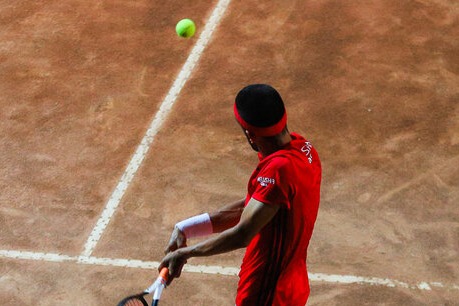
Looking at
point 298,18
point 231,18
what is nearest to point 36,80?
point 231,18

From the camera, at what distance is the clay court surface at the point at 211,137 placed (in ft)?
23.6

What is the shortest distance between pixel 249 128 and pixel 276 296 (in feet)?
3.62

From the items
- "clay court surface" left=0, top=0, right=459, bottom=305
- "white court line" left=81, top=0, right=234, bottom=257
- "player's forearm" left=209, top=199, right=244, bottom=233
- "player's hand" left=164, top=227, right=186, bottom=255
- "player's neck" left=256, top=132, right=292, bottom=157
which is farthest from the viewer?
"white court line" left=81, top=0, right=234, bottom=257

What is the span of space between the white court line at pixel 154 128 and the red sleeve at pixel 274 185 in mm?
3085

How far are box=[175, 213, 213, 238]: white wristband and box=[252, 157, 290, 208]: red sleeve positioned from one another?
2.26ft

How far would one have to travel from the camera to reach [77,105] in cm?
925

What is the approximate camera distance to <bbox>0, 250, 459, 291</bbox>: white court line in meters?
7.02

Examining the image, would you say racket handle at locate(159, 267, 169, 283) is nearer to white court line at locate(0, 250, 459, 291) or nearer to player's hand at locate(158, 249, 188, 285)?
player's hand at locate(158, 249, 188, 285)

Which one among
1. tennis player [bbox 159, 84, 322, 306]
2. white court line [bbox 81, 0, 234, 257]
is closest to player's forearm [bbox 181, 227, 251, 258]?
tennis player [bbox 159, 84, 322, 306]

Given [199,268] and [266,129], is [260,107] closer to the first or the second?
[266,129]

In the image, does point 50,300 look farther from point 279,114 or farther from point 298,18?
point 298,18

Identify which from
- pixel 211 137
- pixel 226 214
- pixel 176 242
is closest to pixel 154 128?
pixel 211 137

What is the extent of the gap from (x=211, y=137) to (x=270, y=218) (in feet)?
13.4

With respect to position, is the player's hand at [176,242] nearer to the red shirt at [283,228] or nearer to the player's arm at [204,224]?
the player's arm at [204,224]
